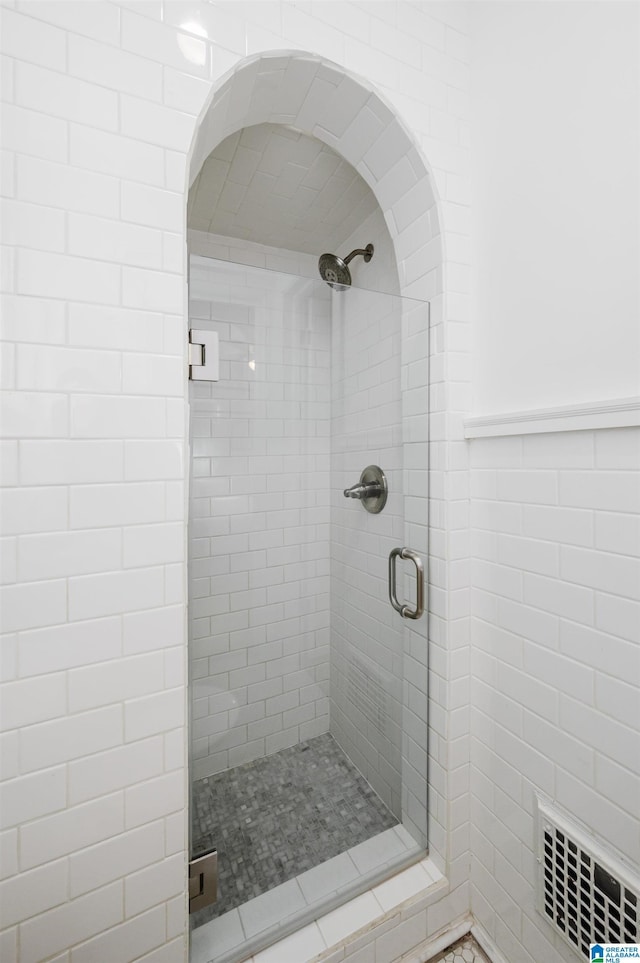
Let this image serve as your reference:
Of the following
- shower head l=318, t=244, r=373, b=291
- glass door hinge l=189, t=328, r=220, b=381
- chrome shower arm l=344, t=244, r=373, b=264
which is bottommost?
glass door hinge l=189, t=328, r=220, b=381

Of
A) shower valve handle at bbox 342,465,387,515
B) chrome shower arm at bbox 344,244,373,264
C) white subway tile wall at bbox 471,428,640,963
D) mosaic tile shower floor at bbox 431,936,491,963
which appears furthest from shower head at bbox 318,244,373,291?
mosaic tile shower floor at bbox 431,936,491,963

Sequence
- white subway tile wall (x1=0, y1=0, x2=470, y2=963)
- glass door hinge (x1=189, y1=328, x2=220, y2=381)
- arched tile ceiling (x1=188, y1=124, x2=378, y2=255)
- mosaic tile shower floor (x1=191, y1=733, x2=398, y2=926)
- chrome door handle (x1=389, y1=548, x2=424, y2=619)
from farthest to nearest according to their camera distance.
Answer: arched tile ceiling (x1=188, y1=124, x2=378, y2=255) < chrome door handle (x1=389, y1=548, x2=424, y2=619) < mosaic tile shower floor (x1=191, y1=733, x2=398, y2=926) < glass door hinge (x1=189, y1=328, x2=220, y2=381) < white subway tile wall (x1=0, y1=0, x2=470, y2=963)

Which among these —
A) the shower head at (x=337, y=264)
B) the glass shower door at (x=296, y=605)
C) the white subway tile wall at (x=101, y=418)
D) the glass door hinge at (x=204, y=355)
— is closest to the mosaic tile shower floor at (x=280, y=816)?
the glass shower door at (x=296, y=605)

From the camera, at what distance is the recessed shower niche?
1044mm

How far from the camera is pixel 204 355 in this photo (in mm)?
967

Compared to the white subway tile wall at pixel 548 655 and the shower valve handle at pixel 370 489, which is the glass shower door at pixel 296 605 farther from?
the white subway tile wall at pixel 548 655

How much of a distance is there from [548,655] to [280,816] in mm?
883

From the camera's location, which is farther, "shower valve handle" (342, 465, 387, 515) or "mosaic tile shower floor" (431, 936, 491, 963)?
"shower valve handle" (342, 465, 387, 515)

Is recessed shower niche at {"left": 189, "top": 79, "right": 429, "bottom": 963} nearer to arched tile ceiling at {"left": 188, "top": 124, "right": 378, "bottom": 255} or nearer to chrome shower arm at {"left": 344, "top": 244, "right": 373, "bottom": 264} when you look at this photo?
arched tile ceiling at {"left": 188, "top": 124, "right": 378, "bottom": 255}

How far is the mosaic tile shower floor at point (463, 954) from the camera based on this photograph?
112cm

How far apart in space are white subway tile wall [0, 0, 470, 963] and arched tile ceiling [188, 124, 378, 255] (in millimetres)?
474

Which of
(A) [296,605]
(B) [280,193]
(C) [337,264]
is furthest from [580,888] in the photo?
(B) [280,193]

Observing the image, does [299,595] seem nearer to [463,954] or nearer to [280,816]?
[280,816]

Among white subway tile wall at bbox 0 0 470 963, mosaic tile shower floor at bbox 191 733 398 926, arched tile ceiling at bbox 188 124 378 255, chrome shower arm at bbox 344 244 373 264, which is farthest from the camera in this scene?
chrome shower arm at bbox 344 244 373 264
